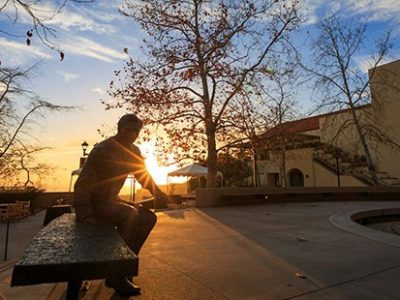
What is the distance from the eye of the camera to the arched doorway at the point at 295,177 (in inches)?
1240

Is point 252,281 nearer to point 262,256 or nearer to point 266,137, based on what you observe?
point 262,256

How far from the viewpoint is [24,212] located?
1398 cm

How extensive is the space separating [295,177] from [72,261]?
32.6 meters

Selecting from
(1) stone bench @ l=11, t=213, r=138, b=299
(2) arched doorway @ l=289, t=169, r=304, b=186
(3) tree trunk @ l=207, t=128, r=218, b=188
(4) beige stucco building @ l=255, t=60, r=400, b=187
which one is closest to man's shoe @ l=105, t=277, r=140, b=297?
(1) stone bench @ l=11, t=213, r=138, b=299

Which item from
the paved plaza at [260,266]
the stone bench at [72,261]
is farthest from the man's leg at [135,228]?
the stone bench at [72,261]

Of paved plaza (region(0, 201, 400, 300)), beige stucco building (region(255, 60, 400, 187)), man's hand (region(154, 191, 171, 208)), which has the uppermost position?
beige stucco building (region(255, 60, 400, 187))

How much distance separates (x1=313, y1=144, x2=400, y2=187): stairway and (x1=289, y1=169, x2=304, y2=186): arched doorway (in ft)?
10.8

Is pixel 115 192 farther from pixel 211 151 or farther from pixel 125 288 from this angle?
pixel 211 151

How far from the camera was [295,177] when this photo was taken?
106ft

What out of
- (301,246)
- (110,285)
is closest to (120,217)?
(110,285)

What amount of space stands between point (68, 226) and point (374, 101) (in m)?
23.7

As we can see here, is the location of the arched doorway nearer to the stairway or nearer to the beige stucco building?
the beige stucco building

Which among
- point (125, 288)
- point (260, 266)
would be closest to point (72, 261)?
point (125, 288)

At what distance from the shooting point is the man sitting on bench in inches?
112
